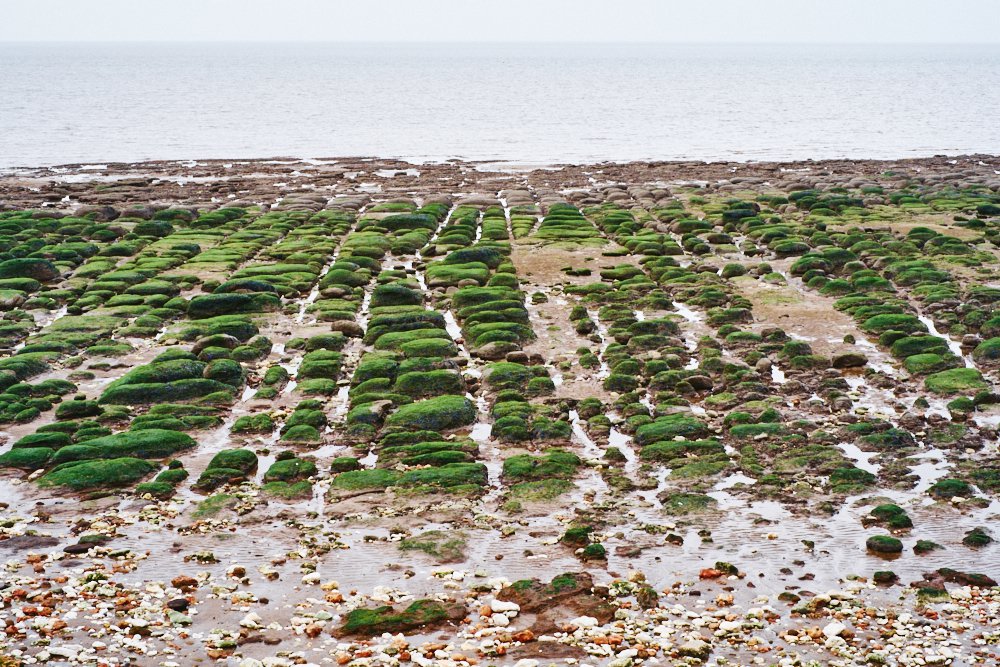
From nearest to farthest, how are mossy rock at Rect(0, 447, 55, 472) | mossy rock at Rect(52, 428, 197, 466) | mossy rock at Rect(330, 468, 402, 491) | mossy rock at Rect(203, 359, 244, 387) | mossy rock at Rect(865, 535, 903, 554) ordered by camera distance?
mossy rock at Rect(865, 535, 903, 554) < mossy rock at Rect(330, 468, 402, 491) < mossy rock at Rect(0, 447, 55, 472) < mossy rock at Rect(52, 428, 197, 466) < mossy rock at Rect(203, 359, 244, 387)

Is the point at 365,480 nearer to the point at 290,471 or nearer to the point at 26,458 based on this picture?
the point at 290,471

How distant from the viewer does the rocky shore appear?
12992 millimetres

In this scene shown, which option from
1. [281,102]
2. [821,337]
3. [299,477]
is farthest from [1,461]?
[281,102]

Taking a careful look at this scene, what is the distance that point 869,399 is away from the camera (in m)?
21.1

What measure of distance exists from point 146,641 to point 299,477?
5341mm

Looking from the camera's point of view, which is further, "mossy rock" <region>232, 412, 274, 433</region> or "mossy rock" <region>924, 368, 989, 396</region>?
"mossy rock" <region>924, 368, 989, 396</region>

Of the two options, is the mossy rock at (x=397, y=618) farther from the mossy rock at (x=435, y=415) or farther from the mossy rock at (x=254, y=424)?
the mossy rock at (x=254, y=424)

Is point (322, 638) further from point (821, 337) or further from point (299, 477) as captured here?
point (821, 337)

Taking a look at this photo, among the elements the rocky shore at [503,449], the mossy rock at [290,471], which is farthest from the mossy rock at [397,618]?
the mossy rock at [290,471]

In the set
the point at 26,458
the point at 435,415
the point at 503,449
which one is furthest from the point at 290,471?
the point at 26,458

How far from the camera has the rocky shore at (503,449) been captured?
13.0 metres

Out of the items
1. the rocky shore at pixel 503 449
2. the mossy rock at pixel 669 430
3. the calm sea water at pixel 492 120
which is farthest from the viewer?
the calm sea water at pixel 492 120

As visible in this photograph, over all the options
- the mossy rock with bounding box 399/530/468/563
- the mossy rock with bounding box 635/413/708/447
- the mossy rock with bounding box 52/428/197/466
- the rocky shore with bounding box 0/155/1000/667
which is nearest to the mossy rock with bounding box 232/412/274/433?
the rocky shore with bounding box 0/155/1000/667

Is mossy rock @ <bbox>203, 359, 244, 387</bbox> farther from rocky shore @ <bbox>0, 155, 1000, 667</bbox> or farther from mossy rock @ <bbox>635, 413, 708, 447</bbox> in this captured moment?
mossy rock @ <bbox>635, 413, 708, 447</bbox>
